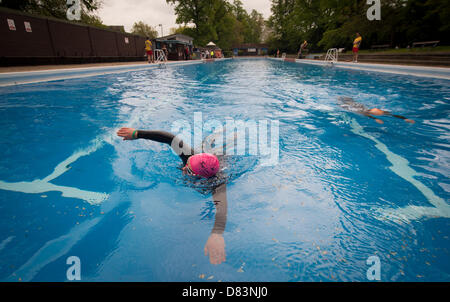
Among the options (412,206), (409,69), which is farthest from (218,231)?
(409,69)

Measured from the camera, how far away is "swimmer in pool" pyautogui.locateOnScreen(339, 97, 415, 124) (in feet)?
18.5

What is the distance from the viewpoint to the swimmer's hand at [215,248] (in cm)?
204

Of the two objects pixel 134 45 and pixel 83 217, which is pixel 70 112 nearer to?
pixel 83 217

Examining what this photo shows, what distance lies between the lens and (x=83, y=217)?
2.51 metres

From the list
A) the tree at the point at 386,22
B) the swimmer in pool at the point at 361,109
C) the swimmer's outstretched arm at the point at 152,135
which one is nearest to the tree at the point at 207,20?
the tree at the point at 386,22

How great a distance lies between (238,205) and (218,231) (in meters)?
0.53

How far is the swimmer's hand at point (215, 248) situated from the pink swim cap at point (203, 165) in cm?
84

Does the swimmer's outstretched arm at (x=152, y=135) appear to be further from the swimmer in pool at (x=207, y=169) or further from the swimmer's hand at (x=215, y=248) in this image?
the swimmer's hand at (x=215, y=248)

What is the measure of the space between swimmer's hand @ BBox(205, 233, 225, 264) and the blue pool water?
0.05m

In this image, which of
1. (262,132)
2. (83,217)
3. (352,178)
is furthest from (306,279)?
(262,132)

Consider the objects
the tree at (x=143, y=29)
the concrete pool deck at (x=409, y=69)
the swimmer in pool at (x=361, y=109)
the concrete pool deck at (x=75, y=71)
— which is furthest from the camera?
the tree at (x=143, y=29)

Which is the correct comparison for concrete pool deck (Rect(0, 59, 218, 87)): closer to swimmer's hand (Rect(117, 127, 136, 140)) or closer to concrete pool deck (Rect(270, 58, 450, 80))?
swimmer's hand (Rect(117, 127, 136, 140))

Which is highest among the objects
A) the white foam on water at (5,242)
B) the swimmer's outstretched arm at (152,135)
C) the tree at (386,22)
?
the tree at (386,22)

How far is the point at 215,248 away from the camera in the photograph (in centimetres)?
215
